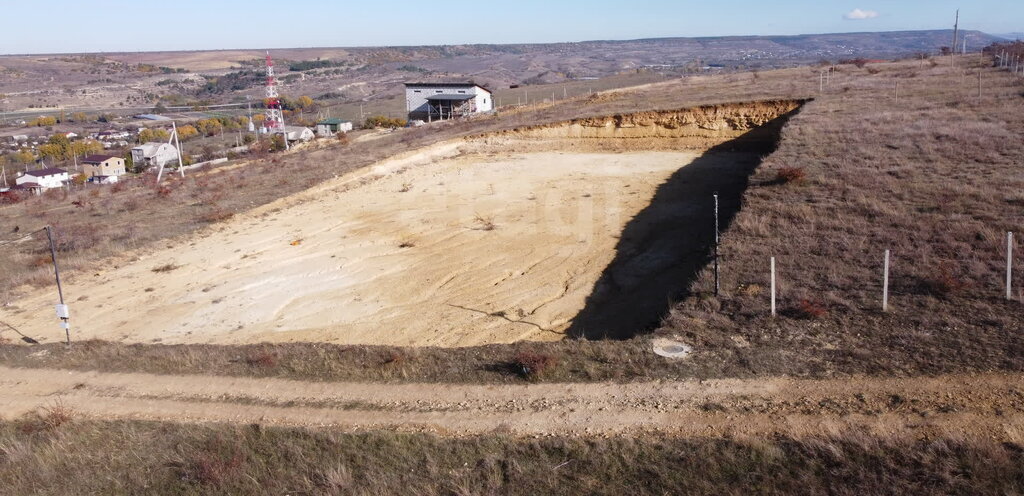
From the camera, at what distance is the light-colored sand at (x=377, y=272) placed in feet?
52.7

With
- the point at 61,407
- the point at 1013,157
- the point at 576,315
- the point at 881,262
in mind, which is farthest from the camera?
the point at 1013,157

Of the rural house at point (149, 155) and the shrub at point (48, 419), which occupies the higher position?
the shrub at point (48, 419)

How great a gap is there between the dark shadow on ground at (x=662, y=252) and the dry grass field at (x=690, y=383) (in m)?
0.12

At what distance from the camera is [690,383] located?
9930 millimetres

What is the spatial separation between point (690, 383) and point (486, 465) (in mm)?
3181

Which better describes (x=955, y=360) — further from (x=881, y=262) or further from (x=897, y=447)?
(x=881, y=262)

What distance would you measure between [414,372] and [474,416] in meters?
1.76

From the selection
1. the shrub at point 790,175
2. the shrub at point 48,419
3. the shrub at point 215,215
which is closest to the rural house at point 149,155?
the shrub at point 215,215

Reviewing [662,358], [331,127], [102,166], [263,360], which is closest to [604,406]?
[662,358]

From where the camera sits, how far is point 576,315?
15859 mm

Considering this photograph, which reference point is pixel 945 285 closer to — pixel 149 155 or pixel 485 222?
pixel 485 222

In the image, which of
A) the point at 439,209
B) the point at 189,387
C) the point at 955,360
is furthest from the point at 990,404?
the point at 439,209

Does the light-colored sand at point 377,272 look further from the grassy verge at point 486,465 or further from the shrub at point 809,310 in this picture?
the grassy verge at point 486,465

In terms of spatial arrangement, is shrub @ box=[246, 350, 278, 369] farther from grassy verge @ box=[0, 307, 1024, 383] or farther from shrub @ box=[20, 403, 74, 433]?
shrub @ box=[20, 403, 74, 433]
